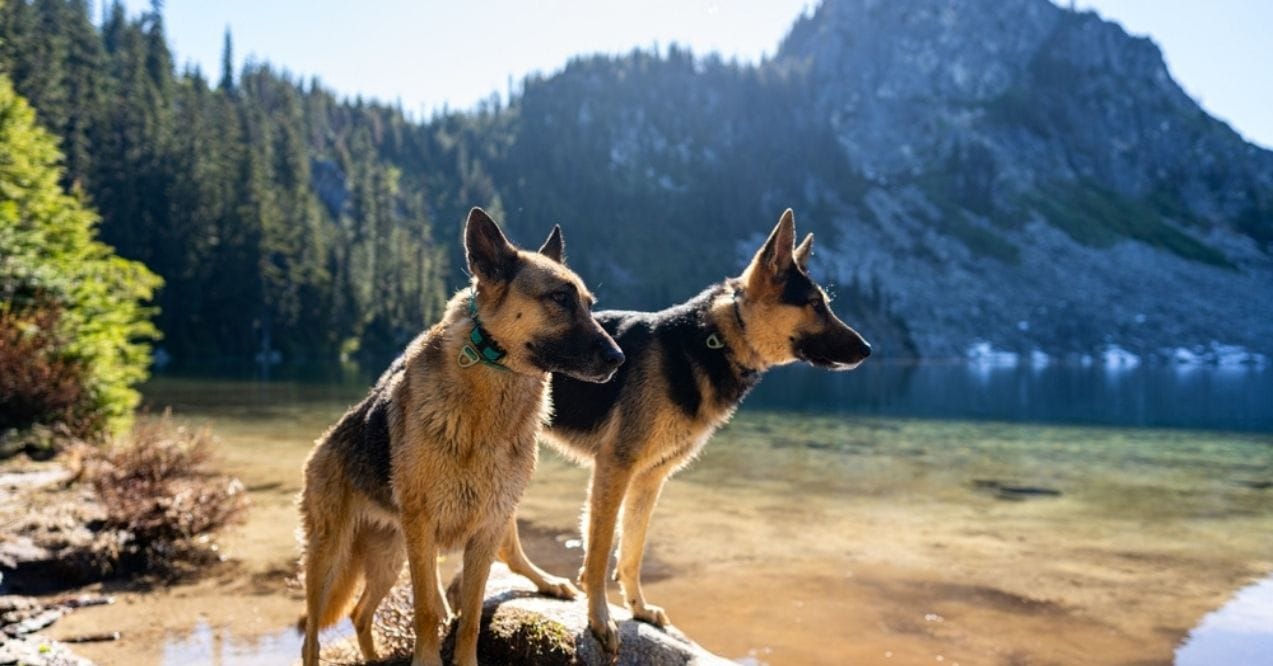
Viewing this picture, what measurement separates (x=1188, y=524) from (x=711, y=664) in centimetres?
1667

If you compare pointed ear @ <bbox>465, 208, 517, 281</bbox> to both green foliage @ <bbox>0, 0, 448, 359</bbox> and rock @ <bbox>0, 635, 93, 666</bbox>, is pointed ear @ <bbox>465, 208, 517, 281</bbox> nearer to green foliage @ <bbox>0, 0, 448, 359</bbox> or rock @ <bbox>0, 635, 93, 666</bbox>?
rock @ <bbox>0, 635, 93, 666</bbox>

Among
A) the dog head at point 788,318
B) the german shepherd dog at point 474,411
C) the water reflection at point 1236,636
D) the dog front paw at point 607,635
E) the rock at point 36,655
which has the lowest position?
the water reflection at point 1236,636

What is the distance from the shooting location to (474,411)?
4.78m

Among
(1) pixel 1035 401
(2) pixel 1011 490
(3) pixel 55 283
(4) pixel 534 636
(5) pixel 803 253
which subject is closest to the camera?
(4) pixel 534 636

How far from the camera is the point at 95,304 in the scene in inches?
665

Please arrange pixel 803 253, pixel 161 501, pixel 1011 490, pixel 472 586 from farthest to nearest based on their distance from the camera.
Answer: pixel 1011 490, pixel 161 501, pixel 803 253, pixel 472 586

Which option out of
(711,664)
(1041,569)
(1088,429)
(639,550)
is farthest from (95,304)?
(1088,429)

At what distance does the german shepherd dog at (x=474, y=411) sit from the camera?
4730mm

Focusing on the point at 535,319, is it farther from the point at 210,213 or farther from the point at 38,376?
the point at 210,213

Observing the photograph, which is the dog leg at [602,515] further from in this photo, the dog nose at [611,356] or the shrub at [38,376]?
the shrub at [38,376]

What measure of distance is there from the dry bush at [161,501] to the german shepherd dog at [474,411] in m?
7.41

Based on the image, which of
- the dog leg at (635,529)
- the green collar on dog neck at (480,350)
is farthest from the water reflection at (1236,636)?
the green collar on dog neck at (480,350)

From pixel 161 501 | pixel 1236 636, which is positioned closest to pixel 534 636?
pixel 161 501

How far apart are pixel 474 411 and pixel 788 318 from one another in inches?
127
